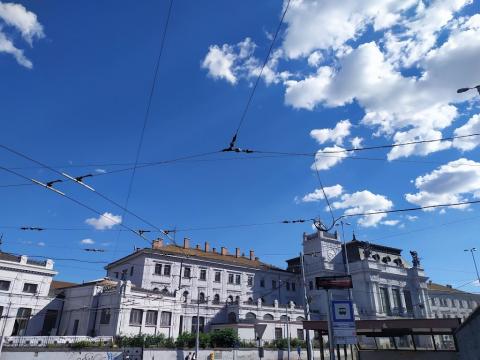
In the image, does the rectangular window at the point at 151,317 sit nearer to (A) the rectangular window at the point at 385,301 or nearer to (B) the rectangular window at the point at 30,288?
(B) the rectangular window at the point at 30,288

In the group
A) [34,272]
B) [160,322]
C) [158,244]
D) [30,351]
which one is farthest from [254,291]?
[30,351]

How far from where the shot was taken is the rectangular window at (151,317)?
44284 millimetres

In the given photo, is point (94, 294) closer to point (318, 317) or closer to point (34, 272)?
point (34, 272)

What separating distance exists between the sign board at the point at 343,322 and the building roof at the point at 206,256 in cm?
4296

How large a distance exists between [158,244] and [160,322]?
47.7 feet

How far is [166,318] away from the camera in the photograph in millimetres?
46469

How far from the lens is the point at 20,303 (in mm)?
42656

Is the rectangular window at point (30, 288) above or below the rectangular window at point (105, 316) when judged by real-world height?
above

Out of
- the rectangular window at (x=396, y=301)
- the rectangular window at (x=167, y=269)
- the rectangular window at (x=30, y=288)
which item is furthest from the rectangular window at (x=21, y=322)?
the rectangular window at (x=396, y=301)

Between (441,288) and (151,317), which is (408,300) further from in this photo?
(151,317)

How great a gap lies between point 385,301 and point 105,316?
48.8m

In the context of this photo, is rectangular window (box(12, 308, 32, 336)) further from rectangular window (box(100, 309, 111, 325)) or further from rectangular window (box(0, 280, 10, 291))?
rectangular window (box(100, 309, 111, 325))

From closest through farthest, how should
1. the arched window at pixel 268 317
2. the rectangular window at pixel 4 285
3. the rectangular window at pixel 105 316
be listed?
1. the rectangular window at pixel 105 316
2. the rectangular window at pixel 4 285
3. the arched window at pixel 268 317

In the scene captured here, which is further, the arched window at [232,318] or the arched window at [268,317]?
the arched window at [268,317]
